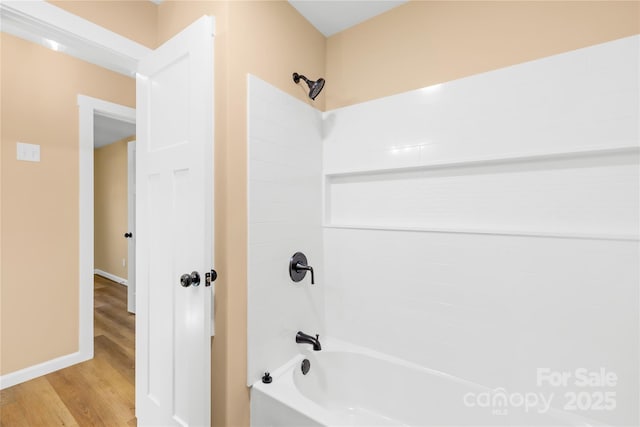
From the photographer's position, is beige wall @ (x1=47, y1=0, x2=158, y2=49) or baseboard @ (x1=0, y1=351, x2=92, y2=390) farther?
baseboard @ (x1=0, y1=351, x2=92, y2=390)

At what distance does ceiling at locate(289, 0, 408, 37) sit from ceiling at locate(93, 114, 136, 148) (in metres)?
2.83

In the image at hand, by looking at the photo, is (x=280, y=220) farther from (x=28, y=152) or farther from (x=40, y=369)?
(x=40, y=369)

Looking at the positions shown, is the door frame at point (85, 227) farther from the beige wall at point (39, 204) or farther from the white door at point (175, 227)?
the white door at point (175, 227)

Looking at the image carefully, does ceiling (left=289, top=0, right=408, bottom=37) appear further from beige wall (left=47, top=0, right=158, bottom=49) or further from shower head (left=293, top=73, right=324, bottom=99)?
beige wall (left=47, top=0, right=158, bottom=49)

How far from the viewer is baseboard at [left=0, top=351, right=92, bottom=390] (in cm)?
204

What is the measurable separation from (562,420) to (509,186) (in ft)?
3.49

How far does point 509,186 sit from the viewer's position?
142 centimetres

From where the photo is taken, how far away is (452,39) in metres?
1.57

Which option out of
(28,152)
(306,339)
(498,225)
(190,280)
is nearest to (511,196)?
(498,225)

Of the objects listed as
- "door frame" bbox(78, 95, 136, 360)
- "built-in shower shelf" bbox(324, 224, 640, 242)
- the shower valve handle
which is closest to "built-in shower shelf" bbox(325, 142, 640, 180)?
"built-in shower shelf" bbox(324, 224, 640, 242)

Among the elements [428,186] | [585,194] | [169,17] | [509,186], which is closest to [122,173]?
[169,17]

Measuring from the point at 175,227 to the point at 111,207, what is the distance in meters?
4.43

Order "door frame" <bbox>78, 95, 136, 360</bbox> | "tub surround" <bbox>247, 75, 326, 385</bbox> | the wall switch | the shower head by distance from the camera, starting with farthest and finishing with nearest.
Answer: "door frame" <bbox>78, 95, 136, 360</bbox> → the wall switch → the shower head → "tub surround" <bbox>247, 75, 326, 385</bbox>

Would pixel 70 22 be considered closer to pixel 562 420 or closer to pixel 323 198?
pixel 323 198
